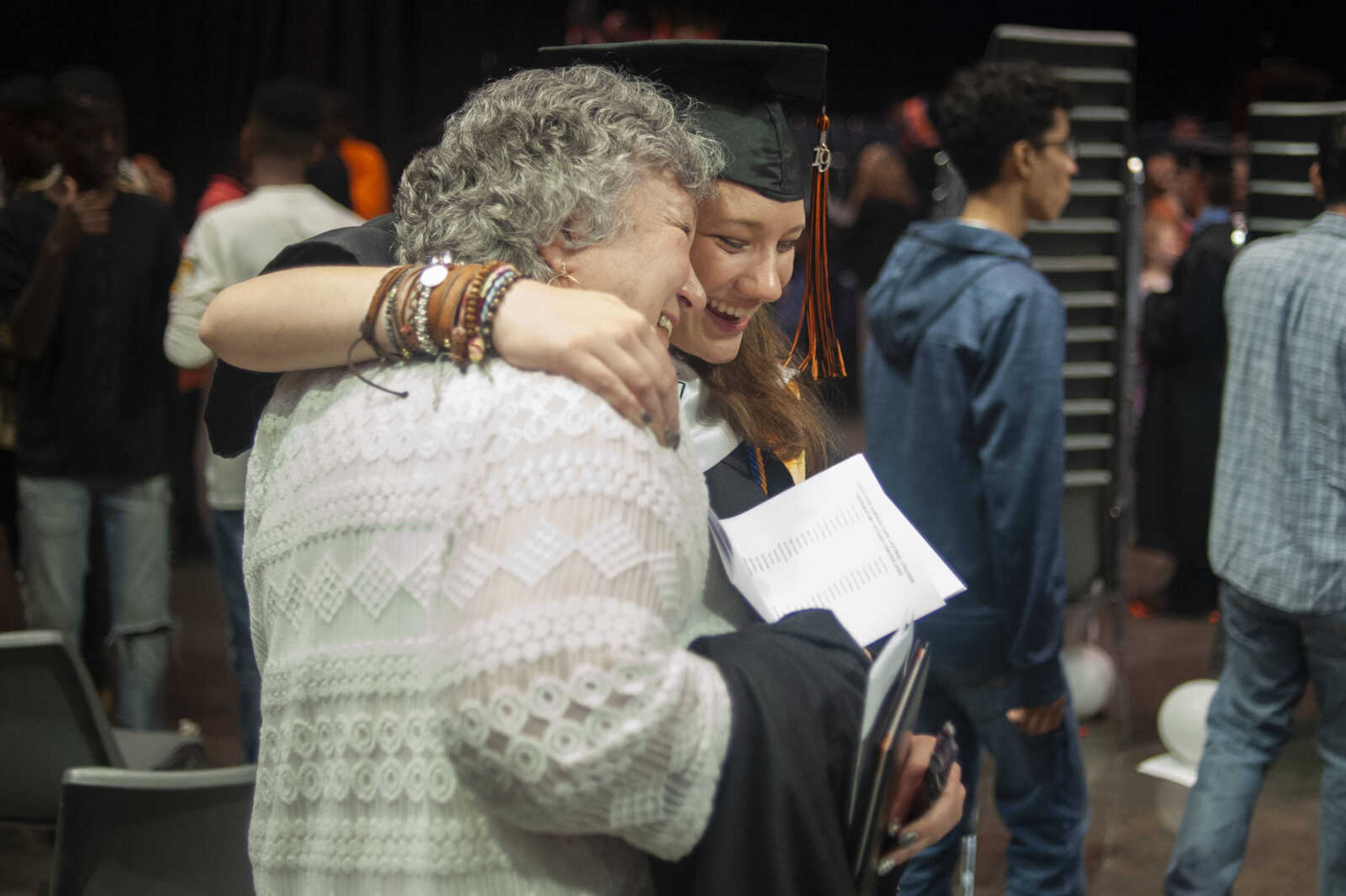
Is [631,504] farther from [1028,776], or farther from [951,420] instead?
[1028,776]

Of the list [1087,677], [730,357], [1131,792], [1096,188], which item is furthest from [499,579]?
[1087,677]

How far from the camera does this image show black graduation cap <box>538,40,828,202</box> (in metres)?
1.41

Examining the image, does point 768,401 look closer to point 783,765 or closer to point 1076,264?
point 783,765

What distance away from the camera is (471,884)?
95cm

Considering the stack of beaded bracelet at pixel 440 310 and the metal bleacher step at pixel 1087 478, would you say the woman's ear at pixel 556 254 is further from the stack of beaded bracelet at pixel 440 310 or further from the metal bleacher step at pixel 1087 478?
the metal bleacher step at pixel 1087 478

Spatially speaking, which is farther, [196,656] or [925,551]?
[196,656]

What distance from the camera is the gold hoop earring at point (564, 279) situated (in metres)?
1.08

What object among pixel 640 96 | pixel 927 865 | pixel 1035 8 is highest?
pixel 1035 8

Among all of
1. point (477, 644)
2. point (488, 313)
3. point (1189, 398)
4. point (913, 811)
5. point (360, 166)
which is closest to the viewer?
point (477, 644)

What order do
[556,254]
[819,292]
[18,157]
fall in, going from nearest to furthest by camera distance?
[556,254] → [819,292] → [18,157]

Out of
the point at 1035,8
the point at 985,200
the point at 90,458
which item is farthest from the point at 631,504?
the point at 1035,8

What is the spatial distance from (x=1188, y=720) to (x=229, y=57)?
222 inches

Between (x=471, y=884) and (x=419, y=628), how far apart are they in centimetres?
20

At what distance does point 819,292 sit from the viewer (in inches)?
66.5
